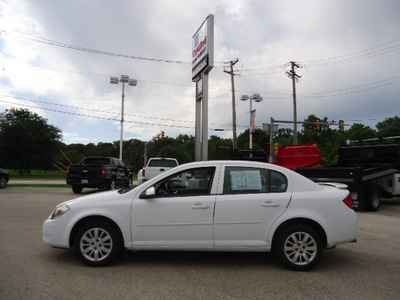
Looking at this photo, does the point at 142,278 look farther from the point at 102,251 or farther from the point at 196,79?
the point at 196,79

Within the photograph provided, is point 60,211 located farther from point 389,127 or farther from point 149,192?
point 389,127

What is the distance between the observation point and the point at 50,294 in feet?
11.3

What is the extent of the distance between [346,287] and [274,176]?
163cm

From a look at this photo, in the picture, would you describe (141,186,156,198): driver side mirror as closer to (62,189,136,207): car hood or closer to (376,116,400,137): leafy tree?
(62,189,136,207): car hood

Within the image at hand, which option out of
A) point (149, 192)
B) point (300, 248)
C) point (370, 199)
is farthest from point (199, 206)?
point (370, 199)

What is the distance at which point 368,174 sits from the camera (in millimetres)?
10523

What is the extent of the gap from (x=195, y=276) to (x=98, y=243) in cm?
144

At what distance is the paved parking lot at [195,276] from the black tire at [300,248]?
0.49 feet

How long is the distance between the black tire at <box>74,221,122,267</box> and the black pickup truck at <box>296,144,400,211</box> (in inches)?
333

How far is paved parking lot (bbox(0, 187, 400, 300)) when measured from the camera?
350 centimetres

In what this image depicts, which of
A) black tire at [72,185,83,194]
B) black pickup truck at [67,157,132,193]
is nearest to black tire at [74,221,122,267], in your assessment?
black pickup truck at [67,157,132,193]

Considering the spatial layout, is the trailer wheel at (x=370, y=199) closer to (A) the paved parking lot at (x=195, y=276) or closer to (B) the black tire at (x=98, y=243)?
(A) the paved parking lot at (x=195, y=276)

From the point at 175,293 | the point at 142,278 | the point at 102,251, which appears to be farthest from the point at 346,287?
the point at 102,251

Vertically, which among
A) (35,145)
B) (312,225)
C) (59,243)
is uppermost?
(35,145)
